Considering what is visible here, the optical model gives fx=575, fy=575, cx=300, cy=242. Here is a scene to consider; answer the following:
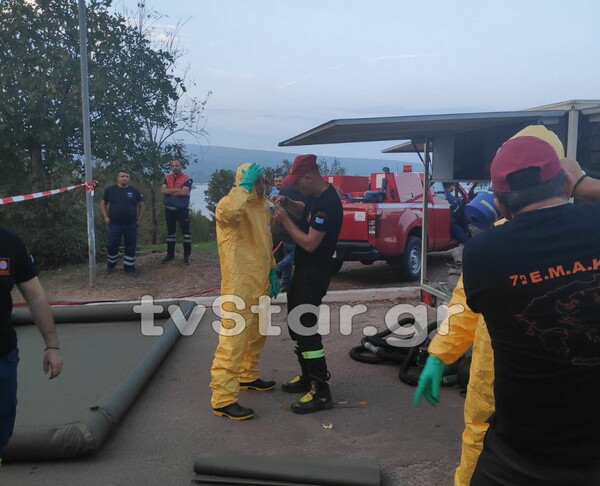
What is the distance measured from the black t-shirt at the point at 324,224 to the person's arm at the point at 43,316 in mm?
2094

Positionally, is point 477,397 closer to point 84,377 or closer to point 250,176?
point 250,176

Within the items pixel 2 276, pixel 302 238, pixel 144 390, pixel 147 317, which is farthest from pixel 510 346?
pixel 147 317

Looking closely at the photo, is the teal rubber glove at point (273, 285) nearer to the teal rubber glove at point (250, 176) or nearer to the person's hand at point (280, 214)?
the person's hand at point (280, 214)

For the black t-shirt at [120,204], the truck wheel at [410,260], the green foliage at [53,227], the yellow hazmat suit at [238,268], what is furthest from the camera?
the green foliage at [53,227]

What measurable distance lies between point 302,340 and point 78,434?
5.79 feet

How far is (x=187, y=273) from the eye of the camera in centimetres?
1001

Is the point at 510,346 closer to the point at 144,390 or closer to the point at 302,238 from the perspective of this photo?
the point at 302,238

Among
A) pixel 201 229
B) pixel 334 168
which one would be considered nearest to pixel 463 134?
pixel 201 229

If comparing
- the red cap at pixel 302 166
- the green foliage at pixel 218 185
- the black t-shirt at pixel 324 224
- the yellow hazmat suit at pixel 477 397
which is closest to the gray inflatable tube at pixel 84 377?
the black t-shirt at pixel 324 224

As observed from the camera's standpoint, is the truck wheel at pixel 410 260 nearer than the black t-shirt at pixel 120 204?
No

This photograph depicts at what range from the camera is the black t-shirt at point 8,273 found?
8.89ft

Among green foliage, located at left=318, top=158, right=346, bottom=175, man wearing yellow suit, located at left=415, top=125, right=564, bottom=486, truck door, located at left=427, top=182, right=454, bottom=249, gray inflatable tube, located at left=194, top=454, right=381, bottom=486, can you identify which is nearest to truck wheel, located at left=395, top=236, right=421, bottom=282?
truck door, located at left=427, top=182, right=454, bottom=249

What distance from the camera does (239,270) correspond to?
454 centimetres

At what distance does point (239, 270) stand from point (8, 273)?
2.02 metres
